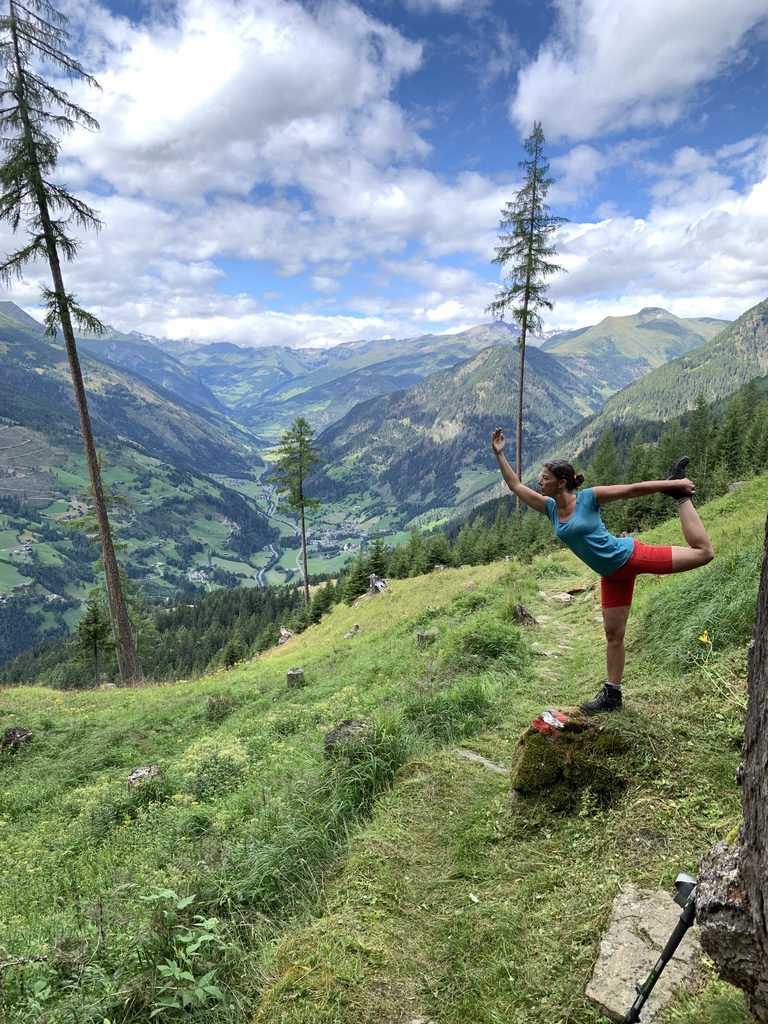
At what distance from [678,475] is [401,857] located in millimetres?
4177

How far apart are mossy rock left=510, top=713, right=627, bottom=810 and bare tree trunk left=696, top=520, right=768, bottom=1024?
2160 millimetres

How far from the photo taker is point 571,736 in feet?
14.1

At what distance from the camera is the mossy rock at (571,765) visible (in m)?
4.09

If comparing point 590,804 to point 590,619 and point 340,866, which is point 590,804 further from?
point 590,619

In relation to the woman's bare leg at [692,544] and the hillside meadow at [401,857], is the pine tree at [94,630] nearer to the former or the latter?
the hillside meadow at [401,857]

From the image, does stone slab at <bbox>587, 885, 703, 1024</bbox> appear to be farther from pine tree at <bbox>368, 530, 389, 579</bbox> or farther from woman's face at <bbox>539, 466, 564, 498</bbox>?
pine tree at <bbox>368, 530, 389, 579</bbox>

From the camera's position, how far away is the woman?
A: 4.35 m

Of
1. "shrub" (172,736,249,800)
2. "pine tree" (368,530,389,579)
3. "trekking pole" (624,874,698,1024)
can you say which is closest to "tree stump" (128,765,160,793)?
"shrub" (172,736,249,800)

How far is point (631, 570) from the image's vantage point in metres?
4.75

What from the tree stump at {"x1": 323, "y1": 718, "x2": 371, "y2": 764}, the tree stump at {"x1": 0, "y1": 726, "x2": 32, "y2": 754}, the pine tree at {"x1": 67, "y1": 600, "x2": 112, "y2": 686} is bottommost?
the pine tree at {"x1": 67, "y1": 600, "x2": 112, "y2": 686}

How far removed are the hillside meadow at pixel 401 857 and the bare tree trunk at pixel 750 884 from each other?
652 millimetres

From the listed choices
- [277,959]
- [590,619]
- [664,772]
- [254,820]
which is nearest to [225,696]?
[254,820]

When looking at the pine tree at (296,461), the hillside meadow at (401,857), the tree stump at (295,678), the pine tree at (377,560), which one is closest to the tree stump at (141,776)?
the hillside meadow at (401,857)

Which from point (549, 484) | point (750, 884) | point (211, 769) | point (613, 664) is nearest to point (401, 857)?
point (613, 664)
